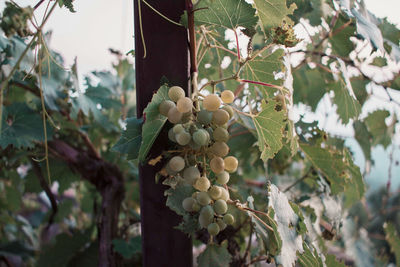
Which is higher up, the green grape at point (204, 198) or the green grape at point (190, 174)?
the green grape at point (190, 174)

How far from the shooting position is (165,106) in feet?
1.17

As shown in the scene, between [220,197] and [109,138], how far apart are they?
2.01 ft

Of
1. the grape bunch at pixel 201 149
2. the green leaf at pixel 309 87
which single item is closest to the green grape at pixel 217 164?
the grape bunch at pixel 201 149

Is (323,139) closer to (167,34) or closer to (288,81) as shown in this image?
(288,81)

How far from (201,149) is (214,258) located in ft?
0.48

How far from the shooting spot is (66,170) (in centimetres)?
80

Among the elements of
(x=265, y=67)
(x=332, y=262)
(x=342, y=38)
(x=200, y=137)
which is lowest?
(x=332, y=262)

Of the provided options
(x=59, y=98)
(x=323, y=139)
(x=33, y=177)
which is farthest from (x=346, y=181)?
(x=33, y=177)

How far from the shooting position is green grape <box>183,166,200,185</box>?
1.20 ft

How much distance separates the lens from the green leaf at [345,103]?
0.57 metres

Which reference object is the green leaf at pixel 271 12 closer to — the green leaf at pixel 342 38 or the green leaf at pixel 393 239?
the green leaf at pixel 342 38

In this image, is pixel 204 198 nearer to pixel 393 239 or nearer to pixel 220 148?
pixel 220 148

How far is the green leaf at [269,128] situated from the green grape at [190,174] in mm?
79

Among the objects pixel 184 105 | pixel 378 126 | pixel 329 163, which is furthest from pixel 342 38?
pixel 184 105
